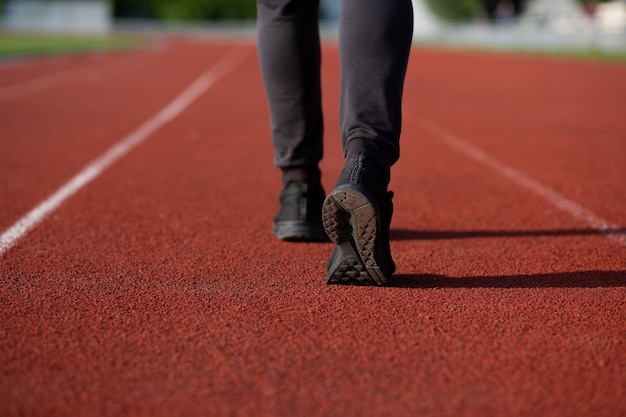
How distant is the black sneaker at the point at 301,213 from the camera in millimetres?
2670

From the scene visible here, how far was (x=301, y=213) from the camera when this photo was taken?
8.82ft

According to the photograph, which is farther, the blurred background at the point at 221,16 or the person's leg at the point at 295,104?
the blurred background at the point at 221,16

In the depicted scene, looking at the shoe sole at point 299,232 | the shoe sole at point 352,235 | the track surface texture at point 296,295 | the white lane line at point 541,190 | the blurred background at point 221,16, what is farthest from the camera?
the blurred background at point 221,16

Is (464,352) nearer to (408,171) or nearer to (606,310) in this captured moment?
(606,310)

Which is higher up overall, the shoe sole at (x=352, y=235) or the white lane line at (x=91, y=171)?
the shoe sole at (x=352, y=235)

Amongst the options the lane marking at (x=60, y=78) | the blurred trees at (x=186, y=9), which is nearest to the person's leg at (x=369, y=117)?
the lane marking at (x=60, y=78)

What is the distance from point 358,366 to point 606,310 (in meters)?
0.80

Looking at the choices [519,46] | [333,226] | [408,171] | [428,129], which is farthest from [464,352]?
[519,46]

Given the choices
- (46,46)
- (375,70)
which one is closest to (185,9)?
(46,46)

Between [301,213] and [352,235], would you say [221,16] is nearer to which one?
[301,213]

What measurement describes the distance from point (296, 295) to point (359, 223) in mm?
293

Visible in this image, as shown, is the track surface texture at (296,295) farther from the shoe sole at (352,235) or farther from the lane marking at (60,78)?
the lane marking at (60,78)

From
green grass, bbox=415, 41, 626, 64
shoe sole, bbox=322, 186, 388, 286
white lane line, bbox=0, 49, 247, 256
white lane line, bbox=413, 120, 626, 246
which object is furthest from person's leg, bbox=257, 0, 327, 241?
green grass, bbox=415, 41, 626, 64

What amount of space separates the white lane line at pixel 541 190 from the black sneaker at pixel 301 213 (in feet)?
3.70
